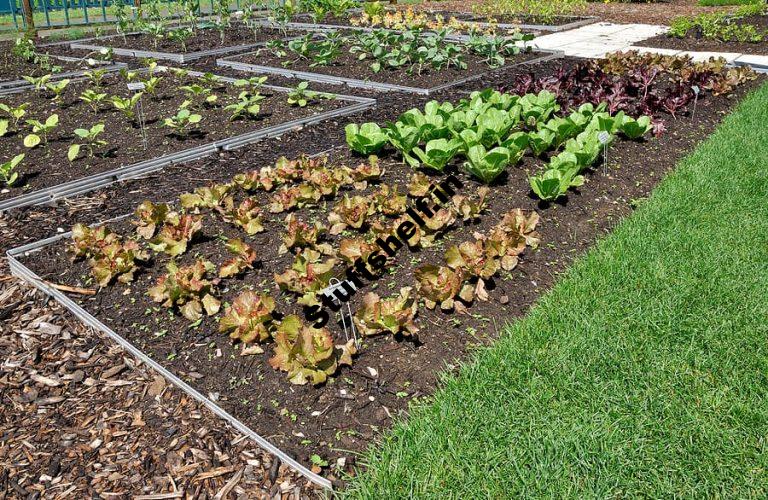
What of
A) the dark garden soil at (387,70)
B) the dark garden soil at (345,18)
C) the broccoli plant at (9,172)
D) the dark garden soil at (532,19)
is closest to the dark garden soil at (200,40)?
the dark garden soil at (387,70)

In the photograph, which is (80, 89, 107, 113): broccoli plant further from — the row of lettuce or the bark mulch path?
the bark mulch path

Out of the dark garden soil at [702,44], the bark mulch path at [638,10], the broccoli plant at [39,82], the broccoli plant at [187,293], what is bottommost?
the broccoli plant at [187,293]

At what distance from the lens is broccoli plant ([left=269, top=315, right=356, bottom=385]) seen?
2.86m

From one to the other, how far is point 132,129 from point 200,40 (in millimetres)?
5654

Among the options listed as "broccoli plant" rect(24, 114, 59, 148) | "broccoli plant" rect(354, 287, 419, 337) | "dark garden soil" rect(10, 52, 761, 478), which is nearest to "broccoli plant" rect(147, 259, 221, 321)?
"dark garden soil" rect(10, 52, 761, 478)

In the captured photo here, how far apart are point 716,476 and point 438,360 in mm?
1240

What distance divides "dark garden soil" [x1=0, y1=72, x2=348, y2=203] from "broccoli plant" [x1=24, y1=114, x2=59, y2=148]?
2.9 inches

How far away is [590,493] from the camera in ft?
7.54

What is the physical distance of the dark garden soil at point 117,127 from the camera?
533 centimetres

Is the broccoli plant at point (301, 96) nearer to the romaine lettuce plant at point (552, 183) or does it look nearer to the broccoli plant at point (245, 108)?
the broccoli plant at point (245, 108)

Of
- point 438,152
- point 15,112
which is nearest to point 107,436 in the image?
point 438,152

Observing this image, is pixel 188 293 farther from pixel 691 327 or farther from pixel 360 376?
pixel 691 327

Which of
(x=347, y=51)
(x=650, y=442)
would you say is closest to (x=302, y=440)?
(x=650, y=442)

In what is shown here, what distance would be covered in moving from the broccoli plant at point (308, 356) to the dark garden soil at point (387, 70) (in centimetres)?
553
